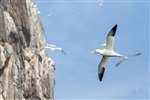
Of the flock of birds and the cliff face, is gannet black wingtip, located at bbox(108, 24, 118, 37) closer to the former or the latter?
the flock of birds

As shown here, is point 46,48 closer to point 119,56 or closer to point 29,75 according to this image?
point 29,75

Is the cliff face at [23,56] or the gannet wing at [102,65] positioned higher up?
the gannet wing at [102,65]

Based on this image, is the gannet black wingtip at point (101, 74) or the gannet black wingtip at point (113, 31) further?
the gannet black wingtip at point (113, 31)

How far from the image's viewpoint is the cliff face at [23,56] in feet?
337

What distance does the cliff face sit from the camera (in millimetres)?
102750

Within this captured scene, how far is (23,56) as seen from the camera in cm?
11131

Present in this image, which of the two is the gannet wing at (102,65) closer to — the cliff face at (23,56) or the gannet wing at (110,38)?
the gannet wing at (110,38)

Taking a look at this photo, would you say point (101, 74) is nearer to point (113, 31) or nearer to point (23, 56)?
point (113, 31)

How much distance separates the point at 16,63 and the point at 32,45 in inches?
460

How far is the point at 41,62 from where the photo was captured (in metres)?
117

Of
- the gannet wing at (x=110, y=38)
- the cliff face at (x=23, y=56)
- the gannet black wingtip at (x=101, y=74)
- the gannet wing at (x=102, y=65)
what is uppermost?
the gannet wing at (x=110, y=38)

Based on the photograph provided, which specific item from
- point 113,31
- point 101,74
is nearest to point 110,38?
point 113,31

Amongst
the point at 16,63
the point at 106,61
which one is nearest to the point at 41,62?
the point at 16,63

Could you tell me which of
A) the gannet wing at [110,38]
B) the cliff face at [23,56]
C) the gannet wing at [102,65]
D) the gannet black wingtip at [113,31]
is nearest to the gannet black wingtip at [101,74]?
the gannet wing at [102,65]
